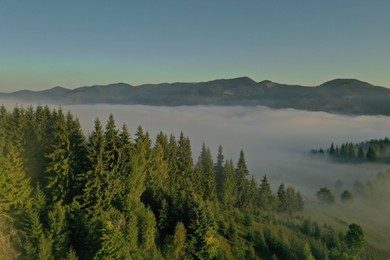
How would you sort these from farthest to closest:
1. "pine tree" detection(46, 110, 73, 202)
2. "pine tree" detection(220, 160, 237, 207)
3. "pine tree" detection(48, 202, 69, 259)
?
"pine tree" detection(220, 160, 237, 207) < "pine tree" detection(46, 110, 73, 202) < "pine tree" detection(48, 202, 69, 259)

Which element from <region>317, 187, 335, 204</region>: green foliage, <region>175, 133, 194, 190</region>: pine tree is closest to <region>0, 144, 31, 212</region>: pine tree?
<region>175, 133, 194, 190</region>: pine tree

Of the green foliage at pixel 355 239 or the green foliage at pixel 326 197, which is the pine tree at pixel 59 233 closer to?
the green foliage at pixel 355 239

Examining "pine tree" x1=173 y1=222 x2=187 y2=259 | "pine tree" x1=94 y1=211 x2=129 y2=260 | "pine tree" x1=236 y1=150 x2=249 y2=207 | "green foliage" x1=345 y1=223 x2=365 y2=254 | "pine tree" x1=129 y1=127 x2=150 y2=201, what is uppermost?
"pine tree" x1=129 y1=127 x2=150 y2=201

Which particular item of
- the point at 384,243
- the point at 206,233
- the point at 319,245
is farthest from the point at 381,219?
the point at 206,233

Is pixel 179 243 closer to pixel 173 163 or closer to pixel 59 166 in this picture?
pixel 59 166

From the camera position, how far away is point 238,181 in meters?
119

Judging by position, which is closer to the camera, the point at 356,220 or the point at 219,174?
the point at 219,174

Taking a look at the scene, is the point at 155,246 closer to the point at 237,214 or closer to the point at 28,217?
the point at 28,217

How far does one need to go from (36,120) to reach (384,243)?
11421 cm

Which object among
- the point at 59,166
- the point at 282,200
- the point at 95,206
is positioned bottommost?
the point at 282,200

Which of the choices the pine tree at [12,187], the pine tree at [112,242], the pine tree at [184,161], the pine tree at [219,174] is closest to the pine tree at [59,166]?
the pine tree at [12,187]

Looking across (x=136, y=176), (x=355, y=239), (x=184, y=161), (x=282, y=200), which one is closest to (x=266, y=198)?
(x=282, y=200)

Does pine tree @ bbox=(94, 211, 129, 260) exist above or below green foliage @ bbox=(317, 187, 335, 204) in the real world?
above

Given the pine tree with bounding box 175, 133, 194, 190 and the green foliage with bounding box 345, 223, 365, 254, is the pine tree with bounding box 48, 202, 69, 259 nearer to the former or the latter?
the pine tree with bounding box 175, 133, 194, 190
